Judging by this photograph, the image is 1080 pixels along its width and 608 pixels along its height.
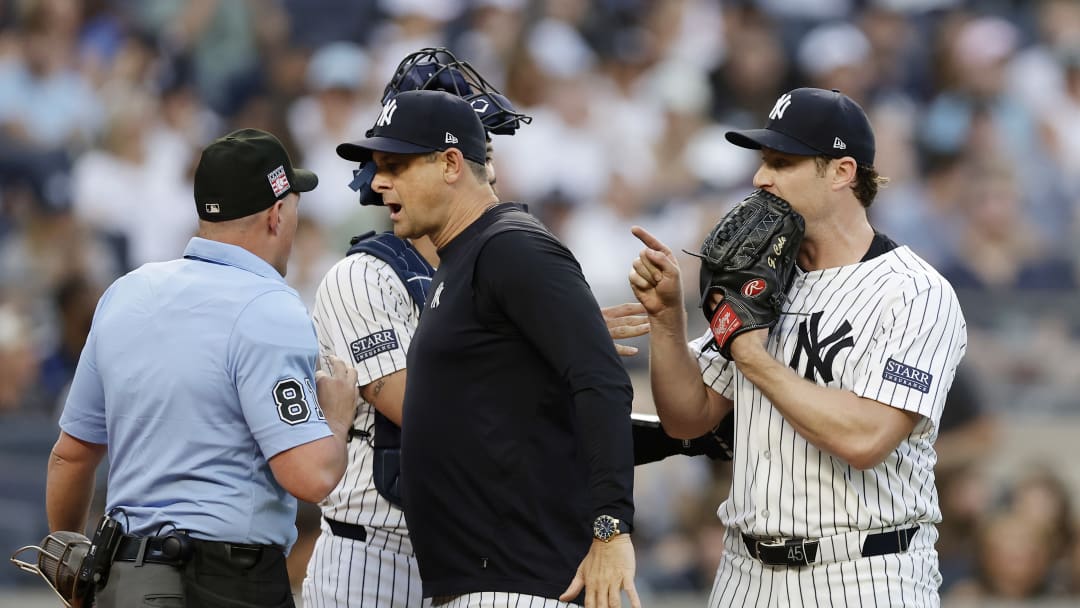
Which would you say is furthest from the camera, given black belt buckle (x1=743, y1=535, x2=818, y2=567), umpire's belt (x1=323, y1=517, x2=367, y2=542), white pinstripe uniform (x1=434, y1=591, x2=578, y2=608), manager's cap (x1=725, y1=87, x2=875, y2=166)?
umpire's belt (x1=323, y1=517, x2=367, y2=542)

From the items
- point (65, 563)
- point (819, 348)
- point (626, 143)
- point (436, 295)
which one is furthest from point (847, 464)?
point (626, 143)

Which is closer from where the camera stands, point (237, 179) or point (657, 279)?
point (237, 179)

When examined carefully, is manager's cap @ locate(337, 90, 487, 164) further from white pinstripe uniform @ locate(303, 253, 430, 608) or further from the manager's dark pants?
the manager's dark pants

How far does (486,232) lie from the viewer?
3.51m

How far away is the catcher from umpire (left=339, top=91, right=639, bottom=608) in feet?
1.54

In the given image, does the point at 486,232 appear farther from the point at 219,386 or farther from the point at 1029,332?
the point at 1029,332

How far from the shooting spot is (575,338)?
3283mm

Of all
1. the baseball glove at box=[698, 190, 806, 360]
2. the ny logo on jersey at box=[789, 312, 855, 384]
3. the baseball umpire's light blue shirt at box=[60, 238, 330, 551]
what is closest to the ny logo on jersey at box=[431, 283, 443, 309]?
the baseball umpire's light blue shirt at box=[60, 238, 330, 551]

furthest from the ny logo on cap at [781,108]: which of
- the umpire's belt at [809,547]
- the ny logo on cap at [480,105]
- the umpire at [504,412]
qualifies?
the umpire's belt at [809,547]

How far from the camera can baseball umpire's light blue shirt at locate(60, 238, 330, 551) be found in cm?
341

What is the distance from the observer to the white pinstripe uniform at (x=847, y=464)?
361cm

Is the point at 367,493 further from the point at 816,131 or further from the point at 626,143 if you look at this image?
the point at 626,143

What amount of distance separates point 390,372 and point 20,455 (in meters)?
→ 4.13

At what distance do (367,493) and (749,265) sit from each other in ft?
4.23
